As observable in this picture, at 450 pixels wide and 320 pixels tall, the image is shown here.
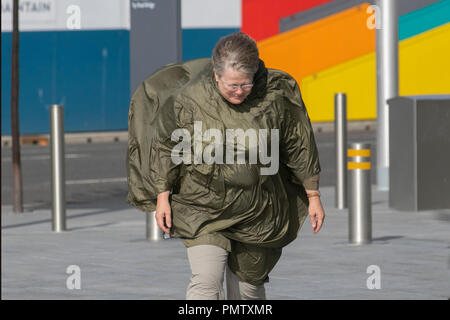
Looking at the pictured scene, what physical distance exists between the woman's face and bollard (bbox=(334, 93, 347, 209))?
7286 mm

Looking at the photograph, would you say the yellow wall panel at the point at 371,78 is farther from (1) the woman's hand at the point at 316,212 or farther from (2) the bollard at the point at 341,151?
(1) the woman's hand at the point at 316,212

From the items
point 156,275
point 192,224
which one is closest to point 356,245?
point 156,275

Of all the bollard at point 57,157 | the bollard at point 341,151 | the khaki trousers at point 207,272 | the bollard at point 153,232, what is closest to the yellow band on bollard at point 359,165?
the bollard at point 153,232

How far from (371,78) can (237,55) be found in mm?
20539

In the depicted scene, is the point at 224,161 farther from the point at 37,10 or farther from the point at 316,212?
the point at 37,10

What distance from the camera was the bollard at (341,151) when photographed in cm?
1218

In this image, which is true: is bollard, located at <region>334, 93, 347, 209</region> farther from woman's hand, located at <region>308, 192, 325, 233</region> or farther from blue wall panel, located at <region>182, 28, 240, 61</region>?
blue wall panel, located at <region>182, 28, 240, 61</region>

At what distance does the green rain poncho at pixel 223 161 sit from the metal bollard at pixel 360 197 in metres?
4.24

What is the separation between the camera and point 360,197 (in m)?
9.57

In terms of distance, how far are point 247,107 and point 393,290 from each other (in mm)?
2884

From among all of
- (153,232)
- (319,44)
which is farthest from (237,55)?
(319,44)
